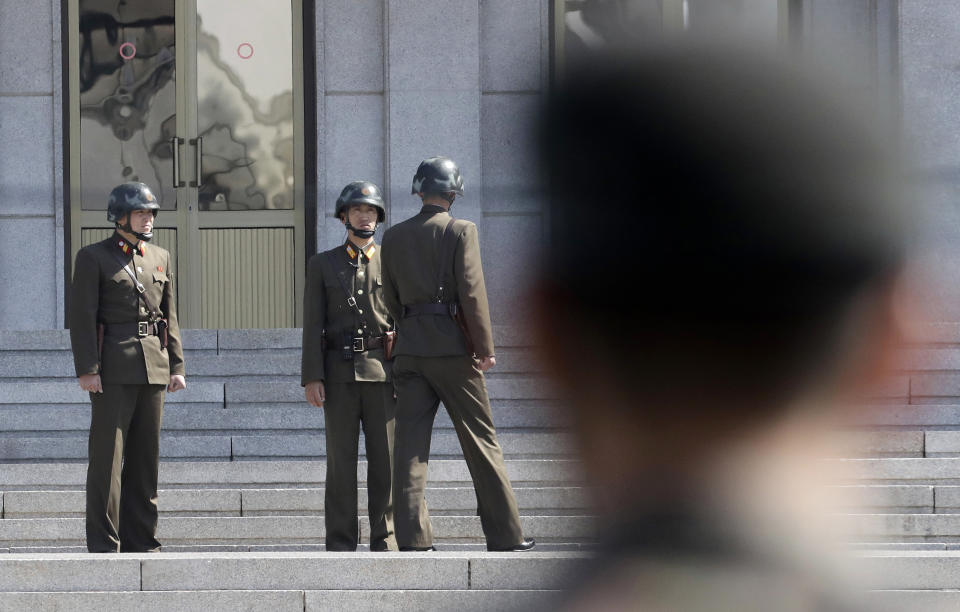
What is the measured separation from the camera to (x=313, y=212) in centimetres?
1363

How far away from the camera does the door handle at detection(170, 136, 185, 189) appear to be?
13.8 meters

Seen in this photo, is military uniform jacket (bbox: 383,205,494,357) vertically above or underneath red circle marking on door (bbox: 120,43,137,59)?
underneath

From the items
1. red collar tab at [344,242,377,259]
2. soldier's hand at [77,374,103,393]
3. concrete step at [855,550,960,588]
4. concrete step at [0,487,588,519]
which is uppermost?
red collar tab at [344,242,377,259]

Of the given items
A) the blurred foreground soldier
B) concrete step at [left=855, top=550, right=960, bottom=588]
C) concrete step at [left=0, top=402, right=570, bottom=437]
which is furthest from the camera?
concrete step at [left=0, top=402, right=570, bottom=437]

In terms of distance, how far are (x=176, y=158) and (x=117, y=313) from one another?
6521 mm

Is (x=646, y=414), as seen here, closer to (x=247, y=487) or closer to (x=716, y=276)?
(x=716, y=276)

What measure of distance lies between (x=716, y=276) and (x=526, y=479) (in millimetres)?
5702

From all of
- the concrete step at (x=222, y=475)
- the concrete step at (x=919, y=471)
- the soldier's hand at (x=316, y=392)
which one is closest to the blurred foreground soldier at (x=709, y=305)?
the soldier's hand at (x=316, y=392)

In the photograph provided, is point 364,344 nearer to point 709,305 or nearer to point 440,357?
point 440,357

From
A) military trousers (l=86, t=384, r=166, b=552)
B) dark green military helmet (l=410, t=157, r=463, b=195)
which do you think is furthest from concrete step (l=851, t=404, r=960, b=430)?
military trousers (l=86, t=384, r=166, b=552)

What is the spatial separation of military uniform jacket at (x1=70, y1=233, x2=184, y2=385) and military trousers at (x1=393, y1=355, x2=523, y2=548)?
146 centimetres


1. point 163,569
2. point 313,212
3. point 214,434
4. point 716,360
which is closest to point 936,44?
point 313,212

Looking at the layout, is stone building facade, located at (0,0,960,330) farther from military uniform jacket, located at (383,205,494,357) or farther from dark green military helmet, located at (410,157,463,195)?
military uniform jacket, located at (383,205,494,357)

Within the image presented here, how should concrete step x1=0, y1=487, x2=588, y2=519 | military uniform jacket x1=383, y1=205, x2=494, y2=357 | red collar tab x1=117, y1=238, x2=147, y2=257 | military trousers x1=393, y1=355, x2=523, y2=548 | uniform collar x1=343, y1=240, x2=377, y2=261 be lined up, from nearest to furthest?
military trousers x1=393, y1=355, x2=523, y2=548 < military uniform jacket x1=383, y1=205, x2=494, y2=357 < uniform collar x1=343, y1=240, x2=377, y2=261 < red collar tab x1=117, y1=238, x2=147, y2=257 < concrete step x1=0, y1=487, x2=588, y2=519
